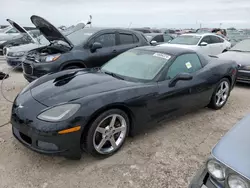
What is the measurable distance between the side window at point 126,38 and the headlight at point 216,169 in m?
5.38

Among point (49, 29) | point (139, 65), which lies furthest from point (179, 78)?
point (49, 29)

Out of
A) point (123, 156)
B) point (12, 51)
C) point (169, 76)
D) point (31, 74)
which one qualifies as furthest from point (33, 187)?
point (12, 51)

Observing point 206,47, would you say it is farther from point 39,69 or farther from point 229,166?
point 229,166

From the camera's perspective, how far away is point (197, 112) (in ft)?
14.9

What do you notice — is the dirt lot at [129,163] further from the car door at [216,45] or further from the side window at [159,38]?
the side window at [159,38]

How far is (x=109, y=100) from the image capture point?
9.17 feet

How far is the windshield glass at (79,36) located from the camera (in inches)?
234

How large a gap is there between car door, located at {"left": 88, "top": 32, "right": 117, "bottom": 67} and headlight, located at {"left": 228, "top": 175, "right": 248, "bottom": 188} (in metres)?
4.79

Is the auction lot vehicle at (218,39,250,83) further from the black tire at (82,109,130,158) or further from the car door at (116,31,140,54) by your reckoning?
the black tire at (82,109,130,158)

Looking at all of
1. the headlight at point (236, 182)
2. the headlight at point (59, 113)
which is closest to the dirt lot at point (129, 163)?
the headlight at point (59, 113)

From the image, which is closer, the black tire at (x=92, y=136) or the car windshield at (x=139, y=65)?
the black tire at (x=92, y=136)

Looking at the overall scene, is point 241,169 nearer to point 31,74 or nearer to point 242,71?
point 31,74

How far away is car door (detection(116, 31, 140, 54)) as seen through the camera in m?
6.56

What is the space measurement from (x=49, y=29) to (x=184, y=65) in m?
3.17
